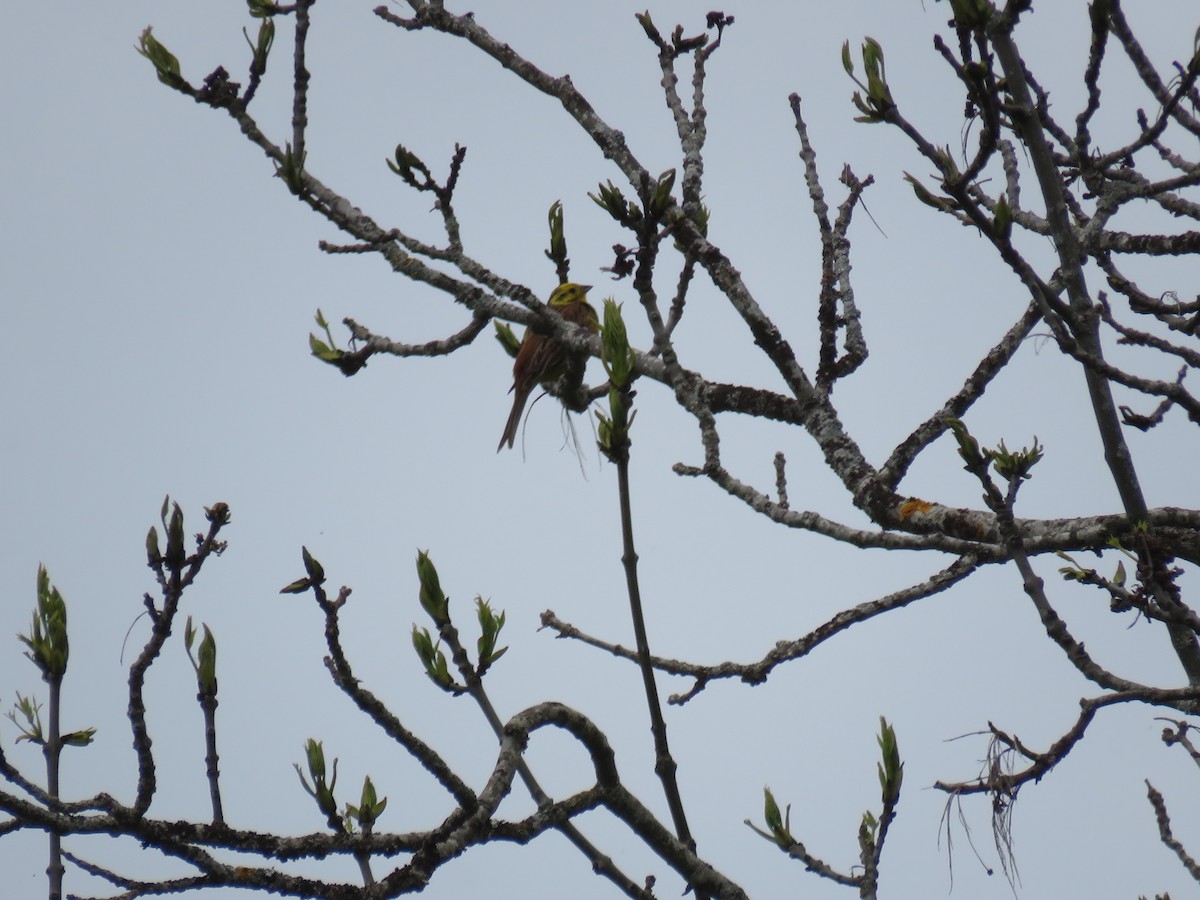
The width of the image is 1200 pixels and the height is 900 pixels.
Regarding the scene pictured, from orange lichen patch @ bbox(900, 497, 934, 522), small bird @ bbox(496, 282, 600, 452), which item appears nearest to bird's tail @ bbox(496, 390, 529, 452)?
small bird @ bbox(496, 282, 600, 452)

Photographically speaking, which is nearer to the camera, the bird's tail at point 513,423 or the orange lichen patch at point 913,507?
the orange lichen patch at point 913,507

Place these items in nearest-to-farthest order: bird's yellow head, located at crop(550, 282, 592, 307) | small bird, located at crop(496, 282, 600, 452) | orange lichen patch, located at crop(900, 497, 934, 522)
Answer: orange lichen patch, located at crop(900, 497, 934, 522)
small bird, located at crop(496, 282, 600, 452)
bird's yellow head, located at crop(550, 282, 592, 307)

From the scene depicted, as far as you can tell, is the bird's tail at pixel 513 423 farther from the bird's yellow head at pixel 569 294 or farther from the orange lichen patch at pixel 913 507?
the orange lichen patch at pixel 913 507

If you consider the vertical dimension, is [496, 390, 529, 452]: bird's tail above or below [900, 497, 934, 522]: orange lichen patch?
above

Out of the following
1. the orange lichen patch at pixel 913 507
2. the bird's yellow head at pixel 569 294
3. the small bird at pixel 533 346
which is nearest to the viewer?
the orange lichen patch at pixel 913 507

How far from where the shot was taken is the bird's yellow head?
25.1ft

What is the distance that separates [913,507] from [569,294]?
15.2 ft

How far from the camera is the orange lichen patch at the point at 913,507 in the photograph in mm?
3418

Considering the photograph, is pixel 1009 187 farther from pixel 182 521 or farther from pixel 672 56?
pixel 182 521

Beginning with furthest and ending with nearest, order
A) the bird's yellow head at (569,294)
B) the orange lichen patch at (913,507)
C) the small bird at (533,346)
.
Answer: the bird's yellow head at (569,294)
the small bird at (533,346)
the orange lichen patch at (913,507)

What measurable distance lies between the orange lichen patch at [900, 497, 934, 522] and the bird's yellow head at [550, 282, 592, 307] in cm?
430

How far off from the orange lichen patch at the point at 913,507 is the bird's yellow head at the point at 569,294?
169 inches

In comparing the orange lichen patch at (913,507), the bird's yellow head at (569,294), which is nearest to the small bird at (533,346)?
the bird's yellow head at (569,294)

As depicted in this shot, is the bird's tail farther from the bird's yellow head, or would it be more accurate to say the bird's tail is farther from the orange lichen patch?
the orange lichen patch
